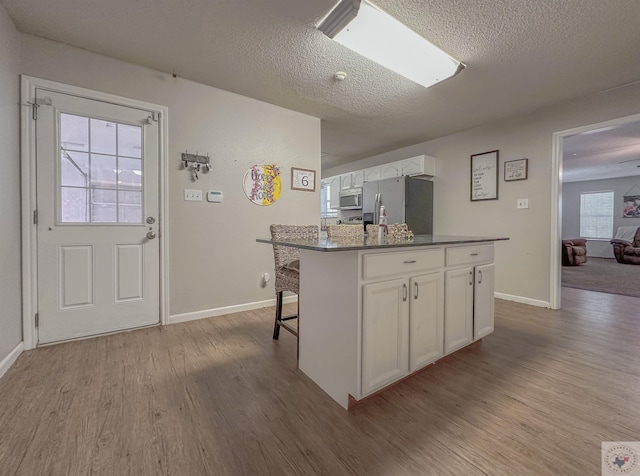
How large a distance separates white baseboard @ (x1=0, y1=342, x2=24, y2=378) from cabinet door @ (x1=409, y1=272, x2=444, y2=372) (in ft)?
8.25

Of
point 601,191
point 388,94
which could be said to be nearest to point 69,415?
point 388,94

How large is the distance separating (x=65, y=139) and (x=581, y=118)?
16.3ft

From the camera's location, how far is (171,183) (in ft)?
8.81

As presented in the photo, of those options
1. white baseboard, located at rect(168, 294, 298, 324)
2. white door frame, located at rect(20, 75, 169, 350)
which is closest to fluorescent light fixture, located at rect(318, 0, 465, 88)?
white door frame, located at rect(20, 75, 169, 350)

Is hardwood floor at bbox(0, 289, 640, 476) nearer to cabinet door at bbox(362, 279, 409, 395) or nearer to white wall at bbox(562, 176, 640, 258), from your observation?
cabinet door at bbox(362, 279, 409, 395)

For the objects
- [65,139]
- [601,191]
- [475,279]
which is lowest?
[475,279]

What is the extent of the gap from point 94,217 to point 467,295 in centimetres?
302

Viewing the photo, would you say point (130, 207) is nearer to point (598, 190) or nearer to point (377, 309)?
point (377, 309)

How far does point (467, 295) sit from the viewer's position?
6.61 feet

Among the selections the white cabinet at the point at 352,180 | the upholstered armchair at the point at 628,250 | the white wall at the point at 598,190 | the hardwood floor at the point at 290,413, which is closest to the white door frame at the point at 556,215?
the hardwood floor at the point at 290,413

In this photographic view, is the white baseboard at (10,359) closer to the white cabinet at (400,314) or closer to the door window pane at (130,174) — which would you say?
the door window pane at (130,174)

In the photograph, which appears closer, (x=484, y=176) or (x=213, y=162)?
(x=213, y=162)

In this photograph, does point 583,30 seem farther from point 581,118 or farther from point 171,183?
point 171,183

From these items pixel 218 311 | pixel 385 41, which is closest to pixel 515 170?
pixel 385 41
